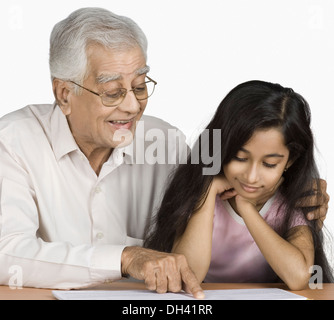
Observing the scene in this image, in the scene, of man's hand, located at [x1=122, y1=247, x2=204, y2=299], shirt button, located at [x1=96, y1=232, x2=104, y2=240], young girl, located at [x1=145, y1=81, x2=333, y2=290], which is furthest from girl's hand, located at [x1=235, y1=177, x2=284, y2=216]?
shirt button, located at [x1=96, y1=232, x2=104, y2=240]

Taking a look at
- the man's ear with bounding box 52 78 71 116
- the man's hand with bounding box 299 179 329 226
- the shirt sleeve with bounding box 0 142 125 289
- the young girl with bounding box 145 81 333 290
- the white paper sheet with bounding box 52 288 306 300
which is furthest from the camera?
the man's ear with bounding box 52 78 71 116

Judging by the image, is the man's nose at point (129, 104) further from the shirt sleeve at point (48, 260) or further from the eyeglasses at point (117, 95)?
the shirt sleeve at point (48, 260)

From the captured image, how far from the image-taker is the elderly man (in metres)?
1.76

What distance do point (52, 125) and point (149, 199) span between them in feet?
1.33

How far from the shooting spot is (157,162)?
2268 mm

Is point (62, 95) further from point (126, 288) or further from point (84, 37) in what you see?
point (126, 288)

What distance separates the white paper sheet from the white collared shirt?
0.35 feet

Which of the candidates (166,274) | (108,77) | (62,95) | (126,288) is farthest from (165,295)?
(62,95)

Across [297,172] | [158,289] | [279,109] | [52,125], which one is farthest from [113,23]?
[158,289]

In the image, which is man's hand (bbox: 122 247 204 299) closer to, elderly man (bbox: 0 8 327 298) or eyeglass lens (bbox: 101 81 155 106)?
elderly man (bbox: 0 8 327 298)

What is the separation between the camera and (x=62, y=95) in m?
2.11

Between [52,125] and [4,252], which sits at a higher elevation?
[52,125]

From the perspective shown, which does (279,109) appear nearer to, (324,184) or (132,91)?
(324,184)

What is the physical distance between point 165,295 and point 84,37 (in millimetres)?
823
